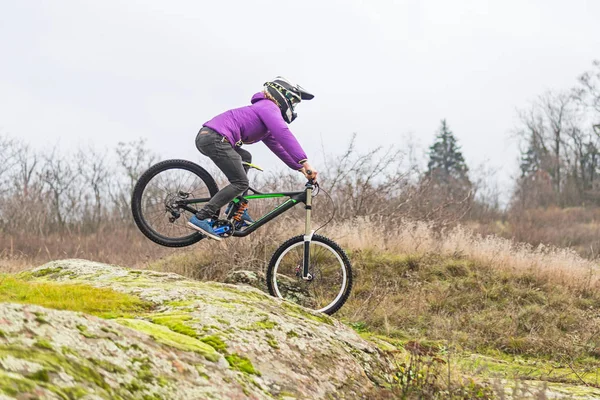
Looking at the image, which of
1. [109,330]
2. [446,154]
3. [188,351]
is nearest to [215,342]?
[188,351]

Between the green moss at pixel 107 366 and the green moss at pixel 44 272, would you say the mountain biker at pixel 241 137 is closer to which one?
the green moss at pixel 44 272

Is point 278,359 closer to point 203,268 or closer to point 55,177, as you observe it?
point 203,268

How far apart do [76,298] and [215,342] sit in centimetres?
A: 133

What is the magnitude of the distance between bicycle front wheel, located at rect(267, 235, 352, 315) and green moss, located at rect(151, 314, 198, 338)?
254 cm

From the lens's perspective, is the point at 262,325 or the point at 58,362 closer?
the point at 58,362

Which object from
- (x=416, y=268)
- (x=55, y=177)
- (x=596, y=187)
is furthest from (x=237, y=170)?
(x=596, y=187)

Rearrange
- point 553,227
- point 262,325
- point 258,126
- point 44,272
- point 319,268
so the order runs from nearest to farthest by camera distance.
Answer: point 262,325, point 44,272, point 258,126, point 319,268, point 553,227

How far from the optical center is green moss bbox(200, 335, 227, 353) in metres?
2.77

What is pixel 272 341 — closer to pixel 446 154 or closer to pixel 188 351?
pixel 188 351

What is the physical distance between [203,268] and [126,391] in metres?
8.56

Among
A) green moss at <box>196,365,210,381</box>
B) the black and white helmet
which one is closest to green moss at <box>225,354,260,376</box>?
green moss at <box>196,365,210,381</box>

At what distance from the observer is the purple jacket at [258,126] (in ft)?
18.1

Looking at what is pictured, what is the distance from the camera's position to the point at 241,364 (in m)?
2.67

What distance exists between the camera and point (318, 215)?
1277 centimetres
